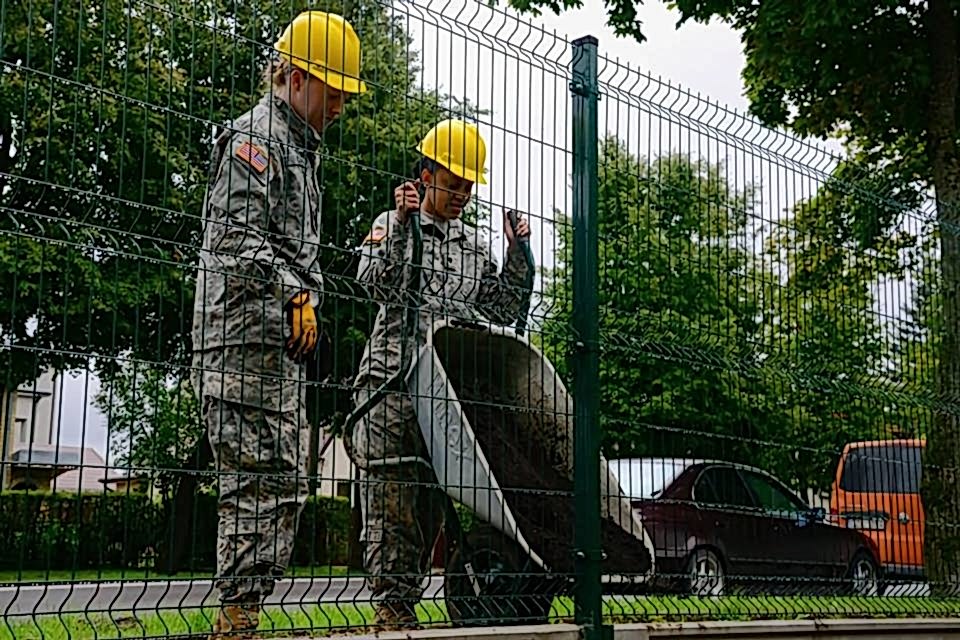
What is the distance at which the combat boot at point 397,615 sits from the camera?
4.36 meters

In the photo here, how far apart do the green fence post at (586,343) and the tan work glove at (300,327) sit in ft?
4.66

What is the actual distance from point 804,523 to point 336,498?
9.31ft

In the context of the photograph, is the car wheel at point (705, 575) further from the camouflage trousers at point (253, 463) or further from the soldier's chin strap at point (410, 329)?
the camouflage trousers at point (253, 463)

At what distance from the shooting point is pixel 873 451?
7.05 meters

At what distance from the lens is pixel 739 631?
217 inches

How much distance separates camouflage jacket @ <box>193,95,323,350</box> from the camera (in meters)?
4.11

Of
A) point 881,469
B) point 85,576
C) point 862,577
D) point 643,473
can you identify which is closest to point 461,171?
point 643,473

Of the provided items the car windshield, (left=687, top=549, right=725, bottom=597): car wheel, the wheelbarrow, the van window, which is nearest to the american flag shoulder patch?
the wheelbarrow

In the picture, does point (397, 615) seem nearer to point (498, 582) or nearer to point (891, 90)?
point (498, 582)

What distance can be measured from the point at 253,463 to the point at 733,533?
2.88 meters

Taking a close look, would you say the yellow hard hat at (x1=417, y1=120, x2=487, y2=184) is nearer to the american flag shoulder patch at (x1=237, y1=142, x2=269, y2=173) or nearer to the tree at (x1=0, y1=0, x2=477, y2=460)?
the tree at (x1=0, y1=0, x2=477, y2=460)

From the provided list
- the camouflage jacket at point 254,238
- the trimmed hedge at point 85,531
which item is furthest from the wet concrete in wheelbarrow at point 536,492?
the trimmed hedge at point 85,531

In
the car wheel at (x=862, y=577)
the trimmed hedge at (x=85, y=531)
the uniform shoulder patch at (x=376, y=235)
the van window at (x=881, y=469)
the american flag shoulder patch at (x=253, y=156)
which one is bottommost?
the car wheel at (x=862, y=577)

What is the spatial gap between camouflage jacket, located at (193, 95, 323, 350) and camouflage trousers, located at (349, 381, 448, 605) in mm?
652
